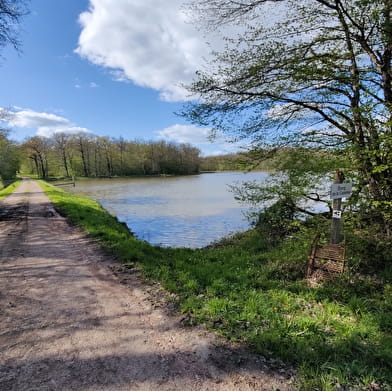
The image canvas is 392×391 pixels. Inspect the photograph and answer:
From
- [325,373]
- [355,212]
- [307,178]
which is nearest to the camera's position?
[325,373]

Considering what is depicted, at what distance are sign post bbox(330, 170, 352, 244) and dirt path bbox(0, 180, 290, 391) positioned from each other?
8.29ft

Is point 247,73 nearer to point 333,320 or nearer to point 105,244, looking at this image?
point 333,320

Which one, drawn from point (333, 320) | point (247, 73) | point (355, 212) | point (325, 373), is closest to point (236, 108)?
point (247, 73)

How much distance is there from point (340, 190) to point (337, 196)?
0.36 feet

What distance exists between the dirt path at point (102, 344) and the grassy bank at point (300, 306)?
0.32 m

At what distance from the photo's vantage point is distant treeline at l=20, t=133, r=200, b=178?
176 feet

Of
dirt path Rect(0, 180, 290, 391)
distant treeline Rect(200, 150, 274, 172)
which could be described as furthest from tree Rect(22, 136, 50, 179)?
distant treeline Rect(200, 150, 274, 172)

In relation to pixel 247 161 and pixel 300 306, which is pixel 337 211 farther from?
pixel 247 161

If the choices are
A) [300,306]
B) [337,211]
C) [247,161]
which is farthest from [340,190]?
[247,161]

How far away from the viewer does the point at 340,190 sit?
380 centimetres

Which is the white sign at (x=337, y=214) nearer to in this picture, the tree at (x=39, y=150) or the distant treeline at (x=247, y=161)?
the distant treeline at (x=247, y=161)

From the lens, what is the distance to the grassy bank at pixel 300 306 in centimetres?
237

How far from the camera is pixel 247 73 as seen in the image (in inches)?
197

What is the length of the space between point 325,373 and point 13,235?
28.1 feet
